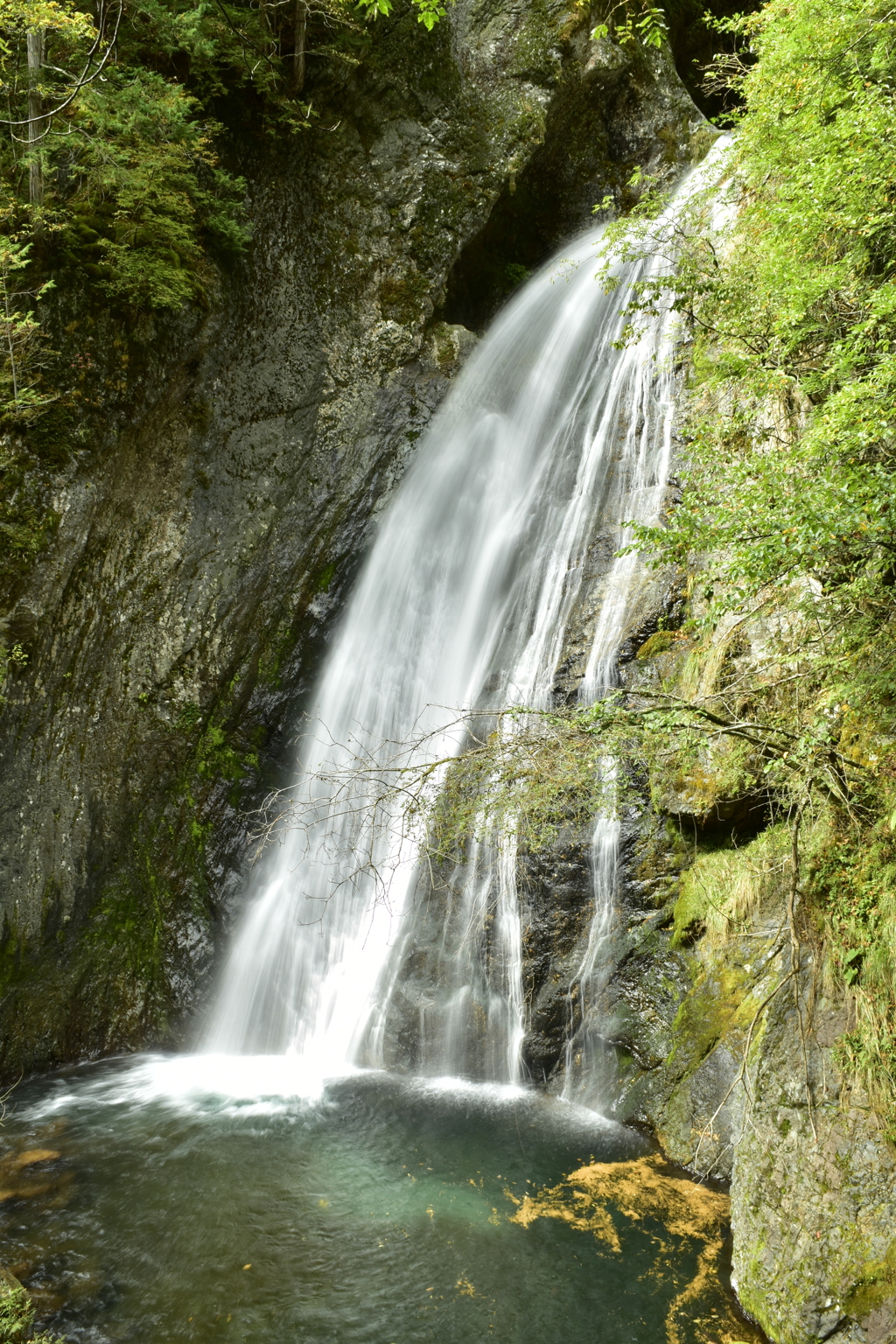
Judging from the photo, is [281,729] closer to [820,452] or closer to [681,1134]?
[681,1134]

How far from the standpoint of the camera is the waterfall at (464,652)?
25.3ft

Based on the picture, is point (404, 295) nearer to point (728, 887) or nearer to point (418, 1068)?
point (728, 887)

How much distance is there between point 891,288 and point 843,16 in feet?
9.15

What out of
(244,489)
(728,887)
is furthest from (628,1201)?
(244,489)

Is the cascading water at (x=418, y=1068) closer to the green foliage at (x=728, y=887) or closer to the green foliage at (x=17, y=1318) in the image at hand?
the green foliage at (x=17, y=1318)

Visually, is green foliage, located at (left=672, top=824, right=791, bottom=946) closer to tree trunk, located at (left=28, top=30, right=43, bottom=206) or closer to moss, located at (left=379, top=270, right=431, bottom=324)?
tree trunk, located at (left=28, top=30, right=43, bottom=206)

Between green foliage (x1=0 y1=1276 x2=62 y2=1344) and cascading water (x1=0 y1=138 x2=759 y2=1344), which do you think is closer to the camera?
green foliage (x1=0 y1=1276 x2=62 y2=1344)

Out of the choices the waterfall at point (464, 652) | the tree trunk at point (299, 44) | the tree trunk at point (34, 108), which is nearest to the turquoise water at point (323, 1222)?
the waterfall at point (464, 652)

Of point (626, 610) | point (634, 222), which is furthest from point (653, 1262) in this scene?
point (634, 222)

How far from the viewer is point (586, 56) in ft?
42.8

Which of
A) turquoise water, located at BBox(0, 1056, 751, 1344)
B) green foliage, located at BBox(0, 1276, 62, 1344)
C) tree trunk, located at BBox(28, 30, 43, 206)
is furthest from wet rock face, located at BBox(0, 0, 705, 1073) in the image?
green foliage, located at BBox(0, 1276, 62, 1344)

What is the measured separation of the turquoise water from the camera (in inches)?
178

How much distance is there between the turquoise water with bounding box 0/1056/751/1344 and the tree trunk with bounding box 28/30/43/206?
8.84 m

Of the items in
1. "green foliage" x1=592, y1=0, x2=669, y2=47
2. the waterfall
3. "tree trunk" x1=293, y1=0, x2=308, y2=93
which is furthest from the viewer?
"tree trunk" x1=293, y1=0, x2=308, y2=93
